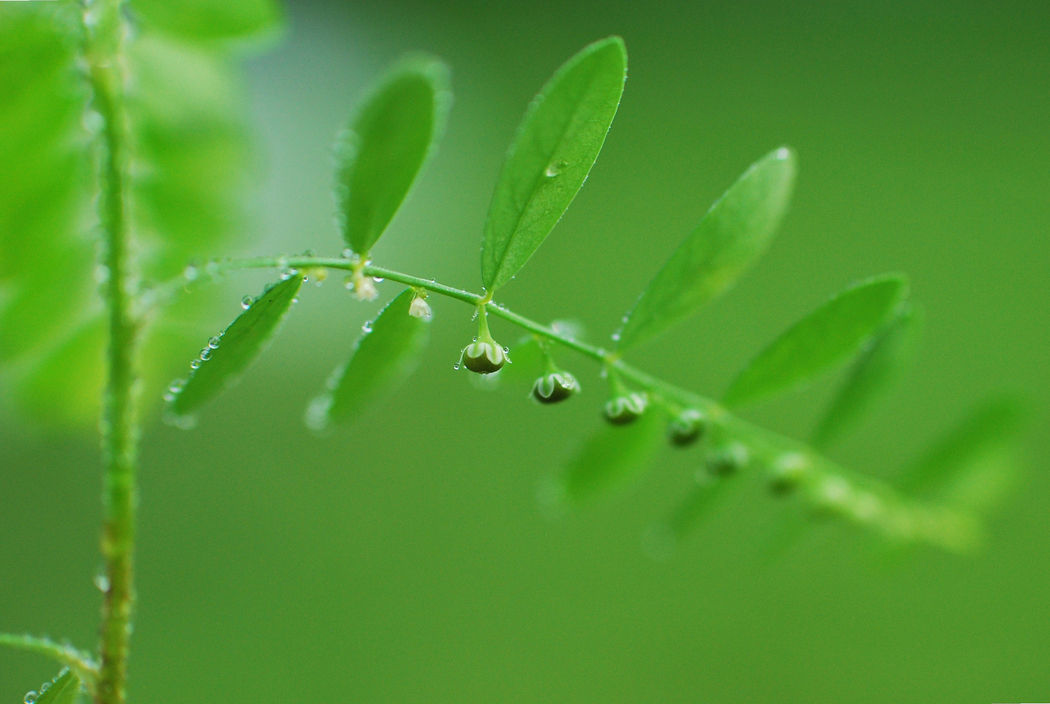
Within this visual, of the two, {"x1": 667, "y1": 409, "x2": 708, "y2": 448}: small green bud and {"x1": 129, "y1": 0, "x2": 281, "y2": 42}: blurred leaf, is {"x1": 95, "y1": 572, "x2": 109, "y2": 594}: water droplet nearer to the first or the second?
{"x1": 667, "y1": 409, "x2": 708, "y2": 448}: small green bud

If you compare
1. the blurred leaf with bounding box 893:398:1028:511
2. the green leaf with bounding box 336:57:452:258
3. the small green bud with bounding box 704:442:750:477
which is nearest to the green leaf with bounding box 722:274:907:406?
the small green bud with bounding box 704:442:750:477

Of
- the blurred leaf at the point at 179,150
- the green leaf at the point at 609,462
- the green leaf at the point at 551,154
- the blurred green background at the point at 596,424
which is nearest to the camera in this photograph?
the green leaf at the point at 551,154

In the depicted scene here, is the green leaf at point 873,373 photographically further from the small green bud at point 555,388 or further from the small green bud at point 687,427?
the small green bud at point 555,388

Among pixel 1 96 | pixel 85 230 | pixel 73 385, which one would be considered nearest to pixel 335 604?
pixel 73 385

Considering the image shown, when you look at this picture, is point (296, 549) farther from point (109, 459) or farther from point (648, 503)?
point (109, 459)

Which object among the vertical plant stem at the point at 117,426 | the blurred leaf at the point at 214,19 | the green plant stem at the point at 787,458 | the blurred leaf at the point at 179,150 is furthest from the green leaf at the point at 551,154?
the blurred leaf at the point at 179,150

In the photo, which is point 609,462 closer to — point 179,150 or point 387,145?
point 387,145
